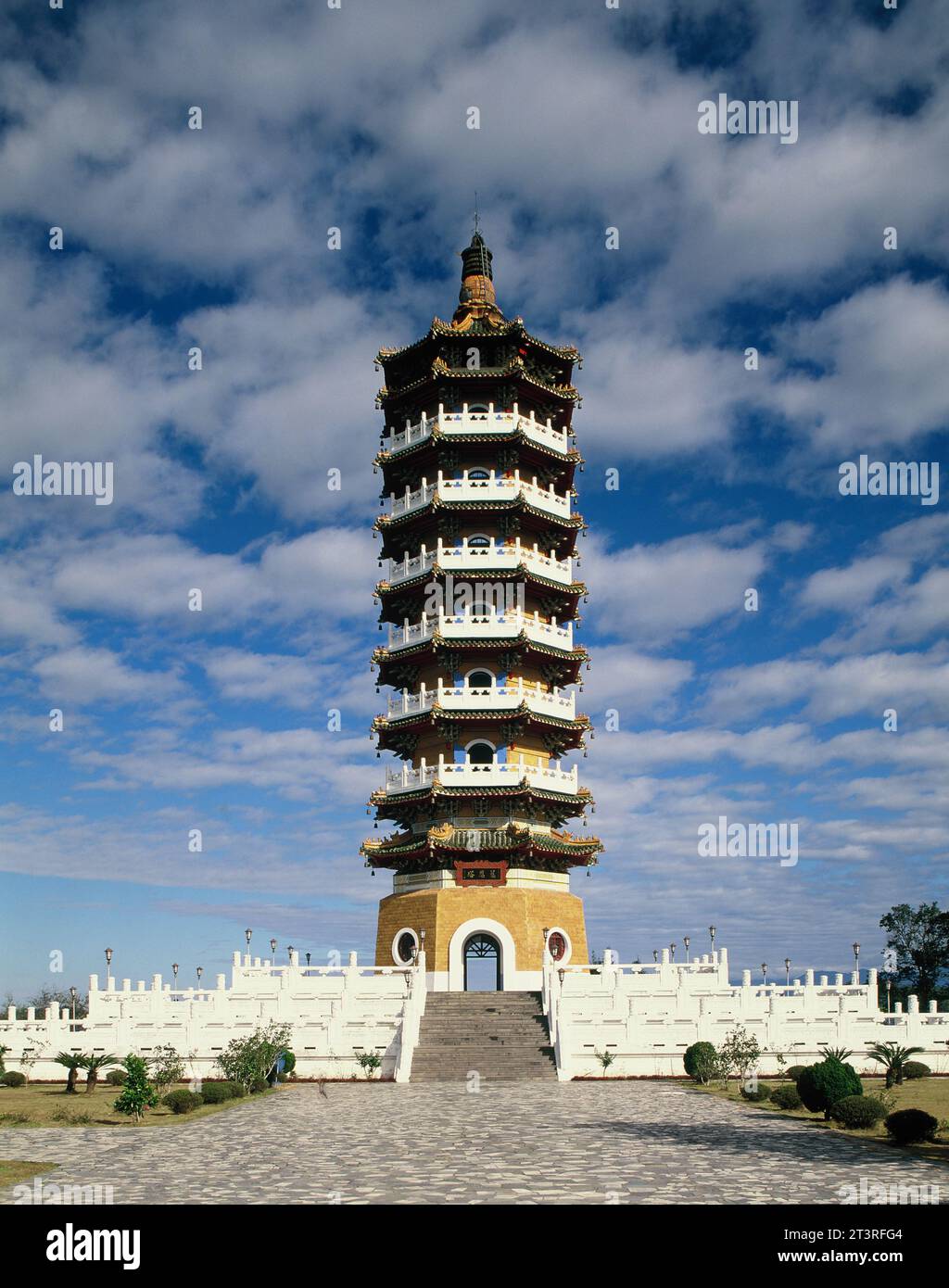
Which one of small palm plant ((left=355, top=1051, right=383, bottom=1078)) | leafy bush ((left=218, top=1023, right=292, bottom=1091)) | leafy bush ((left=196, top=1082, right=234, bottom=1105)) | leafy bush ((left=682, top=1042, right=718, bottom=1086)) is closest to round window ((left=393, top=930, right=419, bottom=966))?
small palm plant ((left=355, top=1051, right=383, bottom=1078))

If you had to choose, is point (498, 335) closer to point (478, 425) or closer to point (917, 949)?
point (478, 425)

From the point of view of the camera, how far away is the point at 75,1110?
25266 millimetres

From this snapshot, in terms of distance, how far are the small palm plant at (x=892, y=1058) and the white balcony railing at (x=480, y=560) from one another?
21.7 meters

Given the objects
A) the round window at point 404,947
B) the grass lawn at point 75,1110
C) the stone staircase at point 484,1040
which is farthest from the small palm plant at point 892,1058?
the round window at point 404,947

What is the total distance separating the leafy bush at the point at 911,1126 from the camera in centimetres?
1822

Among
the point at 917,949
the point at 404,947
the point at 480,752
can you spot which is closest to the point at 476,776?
the point at 480,752

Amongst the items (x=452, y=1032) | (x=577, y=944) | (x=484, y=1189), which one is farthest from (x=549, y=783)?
(x=484, y=1189)

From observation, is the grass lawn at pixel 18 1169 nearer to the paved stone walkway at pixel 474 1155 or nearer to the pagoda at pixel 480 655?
the paved stone walkway at pixel 474 1155
